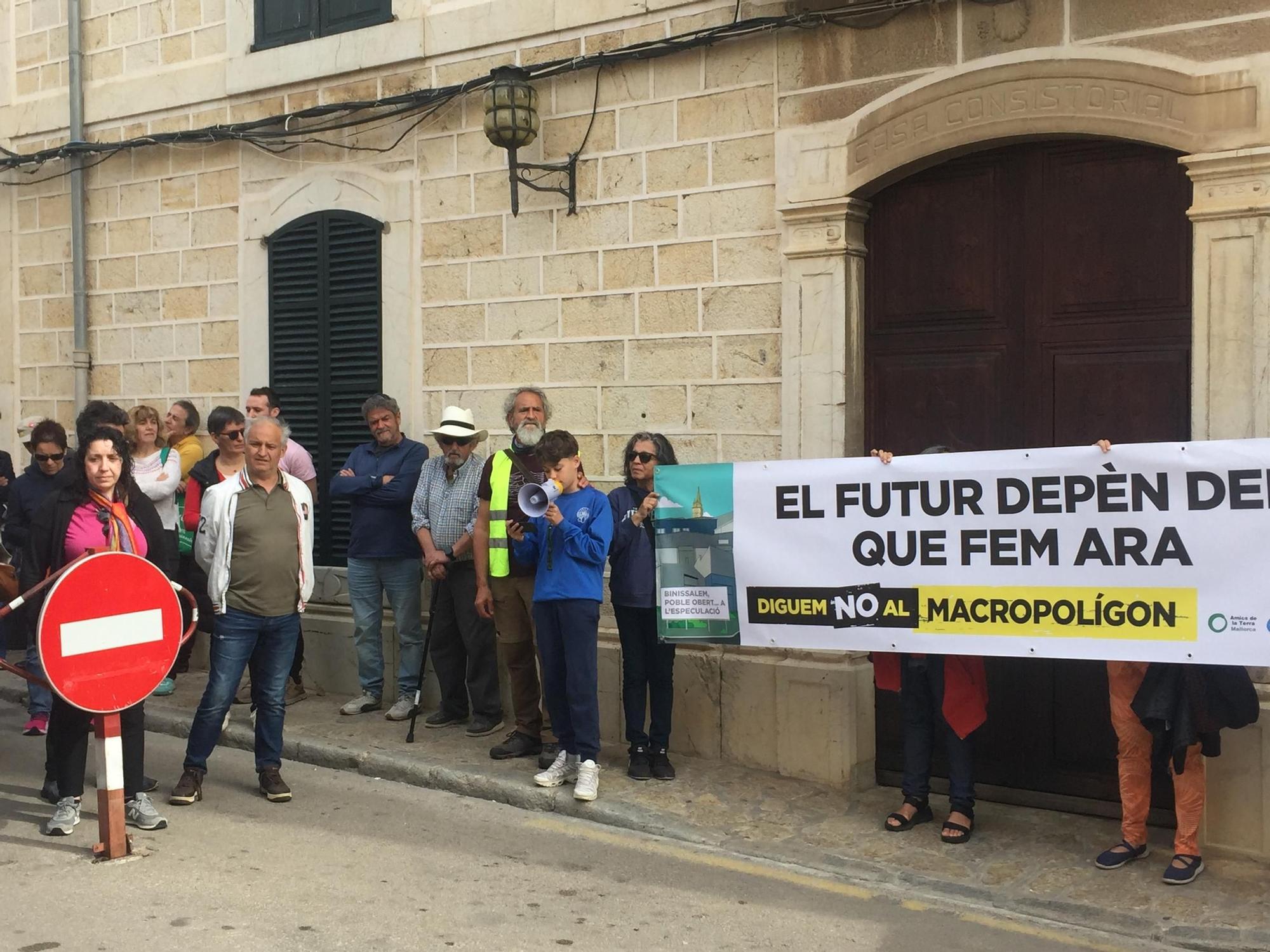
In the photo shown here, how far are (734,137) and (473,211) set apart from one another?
1953 mm

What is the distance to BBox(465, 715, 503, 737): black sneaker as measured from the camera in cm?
818

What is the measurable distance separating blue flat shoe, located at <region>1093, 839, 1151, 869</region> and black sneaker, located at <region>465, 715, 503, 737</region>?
141 inches

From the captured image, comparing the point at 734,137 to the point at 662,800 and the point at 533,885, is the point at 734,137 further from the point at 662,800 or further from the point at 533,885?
the point at 533,885

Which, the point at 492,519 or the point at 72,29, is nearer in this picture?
the point at 492,519

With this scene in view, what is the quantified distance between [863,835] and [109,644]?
3.41 m

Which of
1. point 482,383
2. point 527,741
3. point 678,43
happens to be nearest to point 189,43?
point 482,383

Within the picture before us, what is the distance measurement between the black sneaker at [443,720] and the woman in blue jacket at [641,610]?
154 cm

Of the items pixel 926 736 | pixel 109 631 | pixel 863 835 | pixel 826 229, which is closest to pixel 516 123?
pixel 826 229

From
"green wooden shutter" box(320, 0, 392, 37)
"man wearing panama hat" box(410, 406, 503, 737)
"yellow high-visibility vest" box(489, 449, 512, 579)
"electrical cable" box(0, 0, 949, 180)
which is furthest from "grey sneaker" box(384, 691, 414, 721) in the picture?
"green wooden shutter" box(320, 0, 392, 37)

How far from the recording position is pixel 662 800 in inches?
271

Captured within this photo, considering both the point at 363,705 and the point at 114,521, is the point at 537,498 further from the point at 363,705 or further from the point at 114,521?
the point at 363,705

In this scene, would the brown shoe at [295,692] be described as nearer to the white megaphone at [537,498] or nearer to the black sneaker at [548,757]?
the black sneaker at [548,757]

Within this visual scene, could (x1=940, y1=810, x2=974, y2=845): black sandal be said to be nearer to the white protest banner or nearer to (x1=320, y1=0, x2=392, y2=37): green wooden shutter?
the white protest banner

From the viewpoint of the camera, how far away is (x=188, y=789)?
6.86 metres
